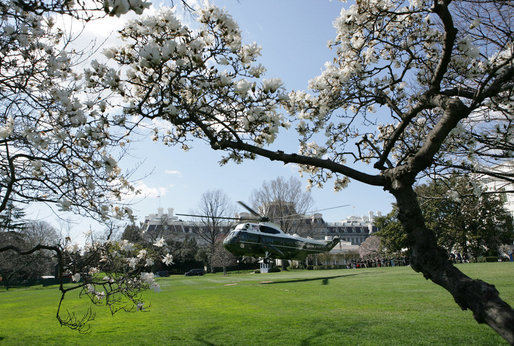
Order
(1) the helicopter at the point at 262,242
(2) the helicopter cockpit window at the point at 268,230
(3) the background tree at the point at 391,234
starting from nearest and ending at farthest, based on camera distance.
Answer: (1) the helicopter at the point at 262,242
(2) the helicopter cockpit window at the point at 268,230
(3) the background tree at the point at 391,234

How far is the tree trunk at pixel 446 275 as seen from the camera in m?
2.52

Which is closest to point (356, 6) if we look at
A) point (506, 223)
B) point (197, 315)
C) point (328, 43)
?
point (328, 43)

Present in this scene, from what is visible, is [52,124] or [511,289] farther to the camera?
[511,289]

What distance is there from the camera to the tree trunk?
8.25ft

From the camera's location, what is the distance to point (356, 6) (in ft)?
14.8

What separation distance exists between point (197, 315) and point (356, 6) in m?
8.76

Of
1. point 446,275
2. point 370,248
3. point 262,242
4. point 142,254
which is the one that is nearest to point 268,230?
point 262,242

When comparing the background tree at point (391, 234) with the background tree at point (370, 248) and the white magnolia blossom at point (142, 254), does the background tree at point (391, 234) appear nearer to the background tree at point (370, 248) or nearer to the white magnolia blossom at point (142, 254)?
the background tree at point (370, 248)

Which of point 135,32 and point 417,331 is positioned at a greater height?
point 135,32

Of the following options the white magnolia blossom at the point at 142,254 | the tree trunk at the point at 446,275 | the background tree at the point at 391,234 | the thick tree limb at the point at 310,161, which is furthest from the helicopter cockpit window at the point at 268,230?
the background tree at the point at 391,234

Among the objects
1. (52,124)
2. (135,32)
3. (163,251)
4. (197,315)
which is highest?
(135,32)

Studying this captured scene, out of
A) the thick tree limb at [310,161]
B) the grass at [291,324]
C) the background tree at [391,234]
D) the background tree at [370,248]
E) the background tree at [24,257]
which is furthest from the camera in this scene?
the background tree at [370,248]

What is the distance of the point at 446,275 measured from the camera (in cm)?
301

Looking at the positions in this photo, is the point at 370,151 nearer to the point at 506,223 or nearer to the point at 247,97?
the point at 247,97
